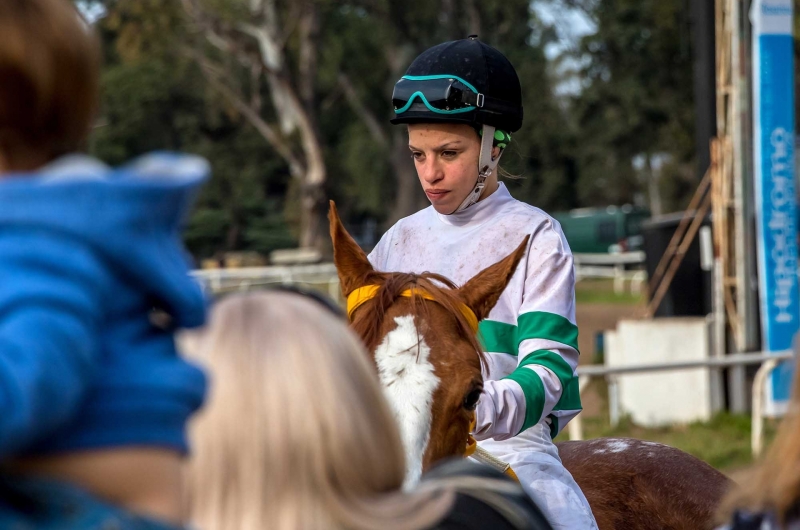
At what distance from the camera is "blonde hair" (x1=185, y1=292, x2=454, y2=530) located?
135cm

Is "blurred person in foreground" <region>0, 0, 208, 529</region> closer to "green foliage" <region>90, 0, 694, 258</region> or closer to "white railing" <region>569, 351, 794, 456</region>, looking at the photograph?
"white railing" <region>569, 351, 794, 456</region>

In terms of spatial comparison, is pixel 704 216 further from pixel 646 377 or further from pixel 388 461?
pixel 388 461

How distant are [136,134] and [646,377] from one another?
40796mm

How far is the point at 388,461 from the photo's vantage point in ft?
4.67

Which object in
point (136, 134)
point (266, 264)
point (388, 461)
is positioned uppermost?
point (136, 134)

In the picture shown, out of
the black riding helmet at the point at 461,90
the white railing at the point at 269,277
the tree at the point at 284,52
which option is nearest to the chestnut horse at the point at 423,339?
the black riding helmet at the point at 461,90

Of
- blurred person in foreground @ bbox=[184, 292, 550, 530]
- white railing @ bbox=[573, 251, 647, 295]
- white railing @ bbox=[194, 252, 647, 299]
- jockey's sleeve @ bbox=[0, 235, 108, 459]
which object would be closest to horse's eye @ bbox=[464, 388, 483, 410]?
blurred person in foreground @ bbox=[184, 292, 550, 530]

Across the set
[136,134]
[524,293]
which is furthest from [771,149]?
[136,134]

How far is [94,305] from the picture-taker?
3.74 ft

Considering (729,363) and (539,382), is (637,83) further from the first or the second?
(539,382)

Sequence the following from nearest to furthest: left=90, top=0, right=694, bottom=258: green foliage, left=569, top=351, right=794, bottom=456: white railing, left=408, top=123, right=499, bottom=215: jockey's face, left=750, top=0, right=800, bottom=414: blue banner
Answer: left=408, top=123, right=499, bottom=215: jockey's face, left=569, top=351, right=794, bottom=456: white railing, left=750, top=0, right=800, bottom=414: blue banner, left=90, top=0, right=694, bottom=258: green foliage

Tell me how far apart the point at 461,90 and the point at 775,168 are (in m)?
7.84

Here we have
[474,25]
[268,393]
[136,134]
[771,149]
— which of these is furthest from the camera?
[136,134]

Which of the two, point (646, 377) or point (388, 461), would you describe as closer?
point (388, 461)
